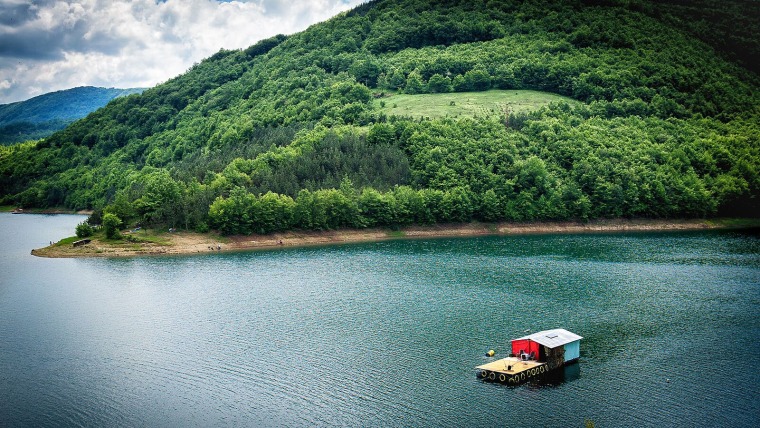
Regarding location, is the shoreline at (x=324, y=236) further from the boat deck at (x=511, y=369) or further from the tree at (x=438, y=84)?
the boat deck at (x=511, y=369)

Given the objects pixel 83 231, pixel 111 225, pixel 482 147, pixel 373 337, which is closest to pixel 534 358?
pixel 373 337

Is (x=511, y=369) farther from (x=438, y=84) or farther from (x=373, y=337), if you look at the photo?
(x=438, y=84)

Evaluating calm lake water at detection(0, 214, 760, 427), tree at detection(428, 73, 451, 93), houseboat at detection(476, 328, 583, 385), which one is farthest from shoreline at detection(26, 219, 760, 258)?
houseboat at detection(476, 328, 583, 385)

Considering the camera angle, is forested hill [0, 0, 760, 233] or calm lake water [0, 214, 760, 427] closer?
calm lake water [0, 214, 760, 427]

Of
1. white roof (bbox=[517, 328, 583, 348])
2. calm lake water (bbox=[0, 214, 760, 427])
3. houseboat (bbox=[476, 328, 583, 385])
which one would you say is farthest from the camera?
white roof (bbox=[517, 328, 583, 348])

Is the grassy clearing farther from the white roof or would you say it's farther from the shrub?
the white roof

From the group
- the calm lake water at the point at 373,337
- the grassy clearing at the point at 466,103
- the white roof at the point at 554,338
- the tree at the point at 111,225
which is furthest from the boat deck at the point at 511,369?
the grassy clearing at the point at 466,103

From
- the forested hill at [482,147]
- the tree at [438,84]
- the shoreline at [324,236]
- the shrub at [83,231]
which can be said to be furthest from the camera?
the tree at [438,84]
